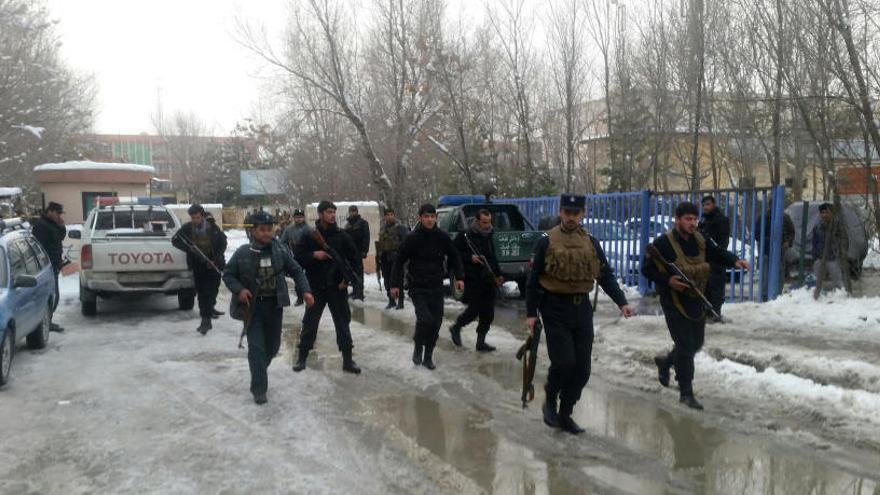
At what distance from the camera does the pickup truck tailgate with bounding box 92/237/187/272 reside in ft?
37.5

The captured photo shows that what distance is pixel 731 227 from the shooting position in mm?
11758

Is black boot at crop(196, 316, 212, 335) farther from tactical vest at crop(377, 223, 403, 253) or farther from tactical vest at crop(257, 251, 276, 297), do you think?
tactical vest at crop(257, 251, 276, 297)

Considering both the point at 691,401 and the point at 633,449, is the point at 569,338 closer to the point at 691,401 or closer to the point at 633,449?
the point at 633,449

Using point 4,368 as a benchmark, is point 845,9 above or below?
above

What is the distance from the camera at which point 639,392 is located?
670cm

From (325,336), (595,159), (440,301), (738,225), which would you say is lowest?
(325,336)

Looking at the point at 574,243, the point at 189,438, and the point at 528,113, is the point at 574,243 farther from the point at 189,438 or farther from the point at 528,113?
the point at 528,113

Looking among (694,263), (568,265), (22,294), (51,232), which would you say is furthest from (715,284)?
(51,232)

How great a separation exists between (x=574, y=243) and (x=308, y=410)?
2.71m

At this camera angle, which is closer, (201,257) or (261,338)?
(261,338)

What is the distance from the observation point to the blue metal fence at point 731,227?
11.0m

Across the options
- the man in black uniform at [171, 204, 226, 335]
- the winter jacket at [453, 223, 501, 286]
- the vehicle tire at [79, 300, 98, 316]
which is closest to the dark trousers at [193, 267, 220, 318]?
the man in black uniform at [171, 204, 226, 335]

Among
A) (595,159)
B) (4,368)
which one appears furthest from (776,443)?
(595,159)

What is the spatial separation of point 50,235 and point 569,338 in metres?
9.08
